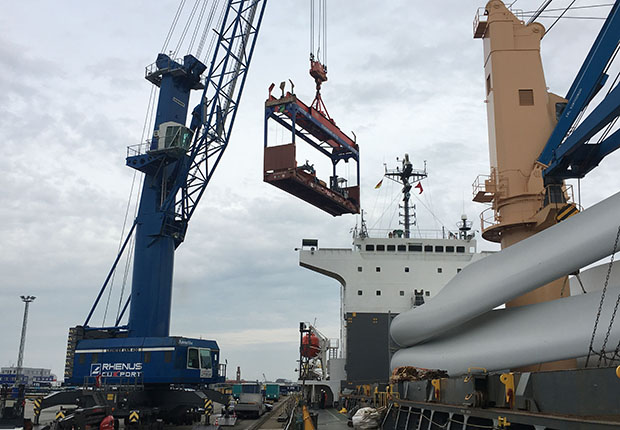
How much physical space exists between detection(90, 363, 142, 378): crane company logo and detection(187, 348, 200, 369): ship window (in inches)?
80.6

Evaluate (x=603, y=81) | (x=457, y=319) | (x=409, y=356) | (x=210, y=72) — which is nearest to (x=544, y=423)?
(x=457, y=319)

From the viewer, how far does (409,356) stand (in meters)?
15.8

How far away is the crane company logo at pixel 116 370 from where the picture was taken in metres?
23.2

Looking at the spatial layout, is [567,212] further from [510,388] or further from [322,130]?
[322,130]

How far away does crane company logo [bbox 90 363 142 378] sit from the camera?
23172mm

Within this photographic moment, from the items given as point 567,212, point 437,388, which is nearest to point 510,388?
point 437,388

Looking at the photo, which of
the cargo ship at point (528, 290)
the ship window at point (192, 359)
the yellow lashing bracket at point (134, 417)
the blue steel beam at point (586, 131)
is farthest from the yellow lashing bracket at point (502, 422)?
the ship window at point (192, 359)

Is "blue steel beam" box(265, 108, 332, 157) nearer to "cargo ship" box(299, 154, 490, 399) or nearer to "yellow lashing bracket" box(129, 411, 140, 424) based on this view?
"cargo ship" box(299, 154, 490, 399)

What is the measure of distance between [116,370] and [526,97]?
19.5 meters

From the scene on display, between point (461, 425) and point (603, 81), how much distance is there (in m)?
10.2

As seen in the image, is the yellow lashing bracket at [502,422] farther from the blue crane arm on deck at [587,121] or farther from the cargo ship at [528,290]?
the blue crane arm on deck at [587,121]

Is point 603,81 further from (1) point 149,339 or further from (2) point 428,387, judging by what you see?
(1) point 149,339

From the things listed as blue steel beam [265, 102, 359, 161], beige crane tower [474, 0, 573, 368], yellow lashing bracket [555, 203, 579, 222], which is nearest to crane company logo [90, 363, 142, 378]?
blue steel beam [265, 102, 359, 161]

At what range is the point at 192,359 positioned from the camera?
2342 cm
